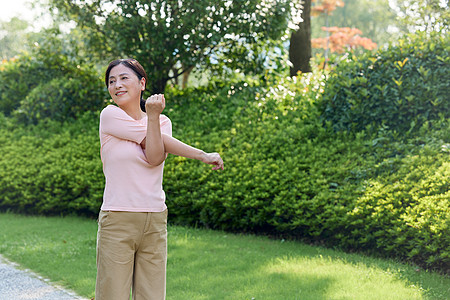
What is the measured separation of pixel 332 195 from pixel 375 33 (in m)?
31.7

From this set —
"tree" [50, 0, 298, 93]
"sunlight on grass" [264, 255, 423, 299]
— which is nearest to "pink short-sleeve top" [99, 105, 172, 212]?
"sunlight on grass" [264, 255, 423, 299]

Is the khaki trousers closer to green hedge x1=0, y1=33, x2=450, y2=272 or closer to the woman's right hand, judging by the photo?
the woman's right hand

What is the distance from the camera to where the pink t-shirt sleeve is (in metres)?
2.67

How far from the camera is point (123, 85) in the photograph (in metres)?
2.79

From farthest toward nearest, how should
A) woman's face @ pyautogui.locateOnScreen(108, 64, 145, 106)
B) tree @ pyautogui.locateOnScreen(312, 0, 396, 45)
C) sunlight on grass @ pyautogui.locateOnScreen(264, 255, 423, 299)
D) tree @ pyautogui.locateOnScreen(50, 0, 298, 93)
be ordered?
tree @ pyautogui.locateOnScreen(312, 0, 396, 45)
tree @ pyautogui.locateOnScreen(50, 0, 298, 93)
sunlight on grass @ pyautogui.locateOnScreen(264, 255, 423, 299)
woman's face @ pyautogui.locateOnScreen(108, 64, 145, 106)

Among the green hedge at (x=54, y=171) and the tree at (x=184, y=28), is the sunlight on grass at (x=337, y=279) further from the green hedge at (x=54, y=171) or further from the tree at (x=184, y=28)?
the tree at (x=184, y=28)

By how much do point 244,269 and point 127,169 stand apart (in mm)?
2591

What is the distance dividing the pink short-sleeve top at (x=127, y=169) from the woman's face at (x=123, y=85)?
0.28 feet

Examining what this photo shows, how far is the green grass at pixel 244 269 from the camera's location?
4285mm

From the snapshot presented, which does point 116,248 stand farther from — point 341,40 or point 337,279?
point 341,40

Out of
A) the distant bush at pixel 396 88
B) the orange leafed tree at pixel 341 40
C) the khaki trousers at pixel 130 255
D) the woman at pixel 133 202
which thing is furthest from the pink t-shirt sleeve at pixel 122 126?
the orange leafed tree at pixel 341 40

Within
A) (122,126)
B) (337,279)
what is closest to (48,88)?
(337,279)

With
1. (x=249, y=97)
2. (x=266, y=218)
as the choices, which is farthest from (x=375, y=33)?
(x=266, y=218)

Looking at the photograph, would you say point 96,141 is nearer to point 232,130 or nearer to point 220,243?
point 232,130
